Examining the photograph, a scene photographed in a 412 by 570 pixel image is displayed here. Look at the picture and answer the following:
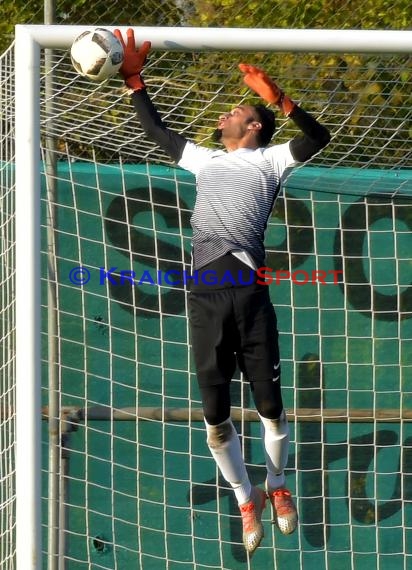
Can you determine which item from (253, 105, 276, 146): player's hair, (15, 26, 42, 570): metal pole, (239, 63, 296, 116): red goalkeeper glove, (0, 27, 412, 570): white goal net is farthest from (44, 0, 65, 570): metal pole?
(239, 63, 296, 116): red goalkeeper glove

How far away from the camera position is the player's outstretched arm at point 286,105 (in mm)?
4082

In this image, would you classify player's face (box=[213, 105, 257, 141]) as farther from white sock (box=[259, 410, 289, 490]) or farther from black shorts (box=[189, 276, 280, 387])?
white sock (box=[259, 410, 289, 490])

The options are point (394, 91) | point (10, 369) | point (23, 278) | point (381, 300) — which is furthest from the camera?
point (381, 300)

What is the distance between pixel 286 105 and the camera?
13.5 feet

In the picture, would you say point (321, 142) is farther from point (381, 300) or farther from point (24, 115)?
point (381, 300)

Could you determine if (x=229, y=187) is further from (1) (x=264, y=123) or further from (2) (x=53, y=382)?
(2) (x=53, y=382)

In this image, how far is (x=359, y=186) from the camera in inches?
219

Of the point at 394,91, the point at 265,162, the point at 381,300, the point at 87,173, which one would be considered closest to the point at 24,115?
the point at 265,162

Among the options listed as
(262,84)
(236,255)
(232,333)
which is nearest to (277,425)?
(232,333)

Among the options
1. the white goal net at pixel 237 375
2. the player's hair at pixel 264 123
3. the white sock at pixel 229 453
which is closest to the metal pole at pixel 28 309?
A: the white sock at pixel 229 453

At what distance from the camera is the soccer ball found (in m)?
3.96

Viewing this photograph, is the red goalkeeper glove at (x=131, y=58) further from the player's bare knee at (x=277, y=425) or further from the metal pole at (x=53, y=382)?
the player's bare knee at (x=277, y=425)

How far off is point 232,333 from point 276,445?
1.59 ft

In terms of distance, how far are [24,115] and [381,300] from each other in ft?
7.43
